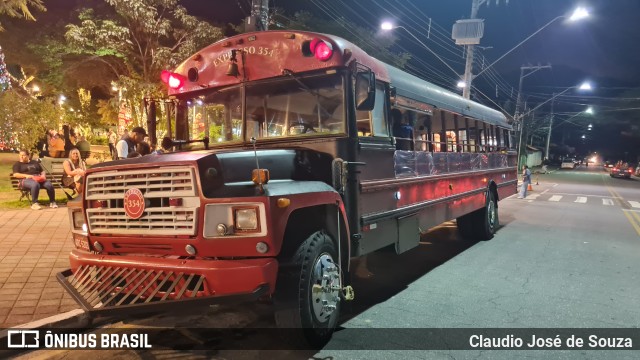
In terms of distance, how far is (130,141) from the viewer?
24.7 feet

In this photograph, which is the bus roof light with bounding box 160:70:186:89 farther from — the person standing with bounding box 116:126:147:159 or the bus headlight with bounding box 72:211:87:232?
the bus headlight with bounding box 72:211:87:232

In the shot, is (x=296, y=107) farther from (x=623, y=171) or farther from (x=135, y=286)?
(x=623, y=171)

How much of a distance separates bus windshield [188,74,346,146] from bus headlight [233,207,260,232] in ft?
4.78

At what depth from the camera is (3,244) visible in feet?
23.2

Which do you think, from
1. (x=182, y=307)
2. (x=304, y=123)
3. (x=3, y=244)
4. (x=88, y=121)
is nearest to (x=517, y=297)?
(x=304, y=123)

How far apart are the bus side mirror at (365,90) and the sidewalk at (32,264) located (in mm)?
3703

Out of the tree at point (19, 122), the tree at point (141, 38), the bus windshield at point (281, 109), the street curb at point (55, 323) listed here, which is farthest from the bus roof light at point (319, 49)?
the tree at point (19, 122)

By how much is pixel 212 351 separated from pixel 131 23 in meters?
16.0

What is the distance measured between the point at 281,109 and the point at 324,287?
1.94 metres

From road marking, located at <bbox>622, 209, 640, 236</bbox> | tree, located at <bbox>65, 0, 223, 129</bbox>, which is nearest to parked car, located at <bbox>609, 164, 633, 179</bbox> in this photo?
road marking, located at <bbox>622, 209, 640, 236</bbox>

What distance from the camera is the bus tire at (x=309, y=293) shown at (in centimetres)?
345

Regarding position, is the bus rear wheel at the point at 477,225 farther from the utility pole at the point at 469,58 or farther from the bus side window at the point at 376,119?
the utility pole at the point at 469,58

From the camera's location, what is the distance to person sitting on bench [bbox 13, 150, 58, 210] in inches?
406

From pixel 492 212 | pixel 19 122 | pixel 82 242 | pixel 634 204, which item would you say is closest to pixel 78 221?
pixel 82 242
